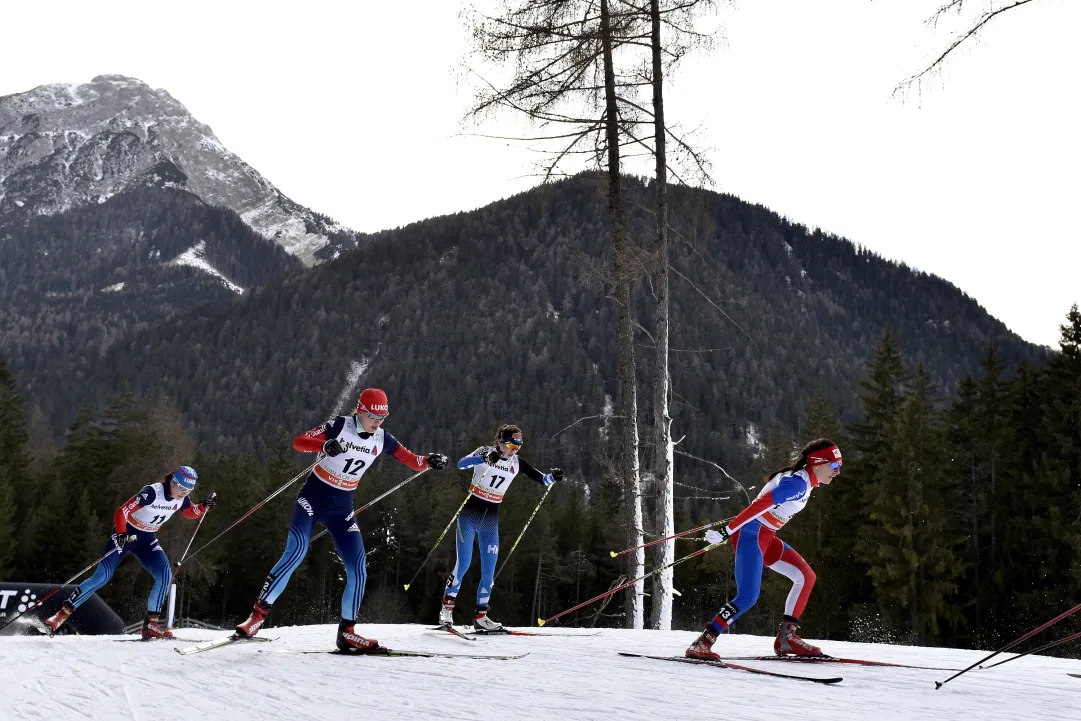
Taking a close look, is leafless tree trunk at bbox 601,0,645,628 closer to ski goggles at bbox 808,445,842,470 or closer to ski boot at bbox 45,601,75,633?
ski goggles at bbox 808,445,842,470

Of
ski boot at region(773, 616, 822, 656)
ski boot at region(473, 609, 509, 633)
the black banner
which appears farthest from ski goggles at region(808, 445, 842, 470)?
the black banner

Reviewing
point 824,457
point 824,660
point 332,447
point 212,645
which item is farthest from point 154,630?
point 824,457

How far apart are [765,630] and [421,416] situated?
4264 inches

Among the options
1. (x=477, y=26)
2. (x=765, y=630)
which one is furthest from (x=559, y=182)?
(x=765, y=630)

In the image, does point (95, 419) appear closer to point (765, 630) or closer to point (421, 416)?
point (765, 630)

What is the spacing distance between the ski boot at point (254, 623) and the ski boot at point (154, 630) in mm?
2361

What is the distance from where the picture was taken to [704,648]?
6.80 metres

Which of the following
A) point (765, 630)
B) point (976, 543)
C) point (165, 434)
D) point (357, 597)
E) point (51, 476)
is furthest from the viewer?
point (51, 476)

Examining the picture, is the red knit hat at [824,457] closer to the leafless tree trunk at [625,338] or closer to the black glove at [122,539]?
the leafless tree trunk at [625,338]

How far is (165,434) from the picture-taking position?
1454 inches

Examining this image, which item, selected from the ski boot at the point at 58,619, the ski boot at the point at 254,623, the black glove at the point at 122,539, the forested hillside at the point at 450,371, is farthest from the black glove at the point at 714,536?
the forested hillside at the point at 450,371

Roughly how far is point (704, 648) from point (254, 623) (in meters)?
3.58

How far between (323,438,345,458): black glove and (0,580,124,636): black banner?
878 centimetres

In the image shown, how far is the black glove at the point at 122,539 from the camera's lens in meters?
9.55
